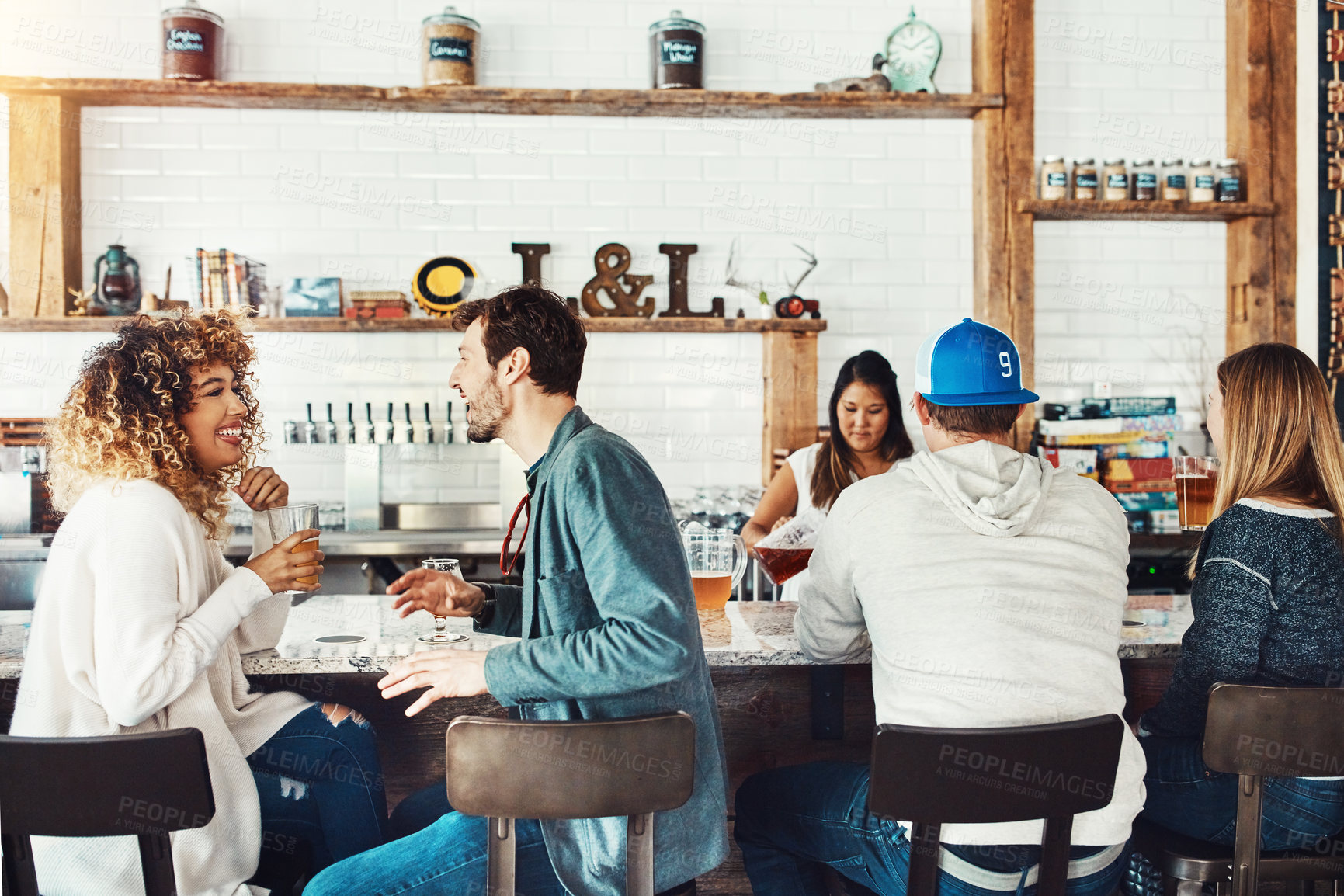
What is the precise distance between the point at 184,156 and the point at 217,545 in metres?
3.20

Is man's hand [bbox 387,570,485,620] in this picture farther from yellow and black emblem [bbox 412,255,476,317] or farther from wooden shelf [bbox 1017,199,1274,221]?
wooden shelf [bbox 1017,199,1274,221]

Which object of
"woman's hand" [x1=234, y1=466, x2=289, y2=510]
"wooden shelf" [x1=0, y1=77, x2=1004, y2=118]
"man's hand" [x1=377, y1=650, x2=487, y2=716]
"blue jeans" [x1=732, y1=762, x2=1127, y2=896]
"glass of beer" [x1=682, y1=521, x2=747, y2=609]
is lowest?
"blue jeans" [x1=732, y1=762, x2=1127, y2=896]

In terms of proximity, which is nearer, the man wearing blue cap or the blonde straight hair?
the man wearing blue cap

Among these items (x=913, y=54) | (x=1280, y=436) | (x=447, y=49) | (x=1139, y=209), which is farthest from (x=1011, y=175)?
(x=1280, y=436)

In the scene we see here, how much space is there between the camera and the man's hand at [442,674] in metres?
1.46

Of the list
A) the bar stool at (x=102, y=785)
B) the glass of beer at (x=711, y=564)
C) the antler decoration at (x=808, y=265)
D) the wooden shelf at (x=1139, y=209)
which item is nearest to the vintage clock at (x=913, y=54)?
the wooden shelf at (x=1139, y=209)

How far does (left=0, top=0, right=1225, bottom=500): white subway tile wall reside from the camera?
14.4 feet

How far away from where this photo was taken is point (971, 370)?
1707 millimetres

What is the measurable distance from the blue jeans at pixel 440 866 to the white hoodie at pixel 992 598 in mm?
579

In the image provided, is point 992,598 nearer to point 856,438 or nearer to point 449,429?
point 856,438

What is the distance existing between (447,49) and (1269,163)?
11.7ft

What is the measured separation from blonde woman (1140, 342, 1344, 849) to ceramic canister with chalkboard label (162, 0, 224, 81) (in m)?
4.03

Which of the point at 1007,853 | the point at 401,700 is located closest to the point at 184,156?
the point at 401,700

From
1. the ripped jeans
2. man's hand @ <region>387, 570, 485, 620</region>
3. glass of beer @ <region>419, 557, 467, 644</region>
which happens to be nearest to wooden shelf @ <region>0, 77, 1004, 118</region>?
glass of beer @ <region>419, 557, 467, 644</region>
